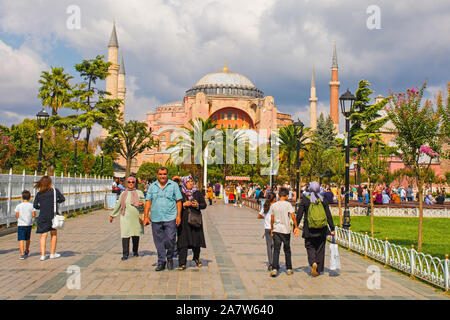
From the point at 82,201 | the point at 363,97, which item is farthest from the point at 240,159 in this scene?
the point at 82,201

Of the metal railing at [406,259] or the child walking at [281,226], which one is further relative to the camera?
the child walking at [281,226]

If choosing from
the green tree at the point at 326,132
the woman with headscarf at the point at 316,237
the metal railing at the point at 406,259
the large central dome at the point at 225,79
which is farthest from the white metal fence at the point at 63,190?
the large central dome at the point at 225,79

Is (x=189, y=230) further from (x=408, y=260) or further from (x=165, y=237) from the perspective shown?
(x=408, y=260)

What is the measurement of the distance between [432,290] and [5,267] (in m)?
6.60

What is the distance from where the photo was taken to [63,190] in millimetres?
18281

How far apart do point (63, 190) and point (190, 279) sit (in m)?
13.1

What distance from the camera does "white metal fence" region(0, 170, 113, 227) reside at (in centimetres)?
1258

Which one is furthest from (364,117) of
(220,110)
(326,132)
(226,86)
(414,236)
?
(226,86)

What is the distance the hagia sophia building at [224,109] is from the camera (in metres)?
85.8

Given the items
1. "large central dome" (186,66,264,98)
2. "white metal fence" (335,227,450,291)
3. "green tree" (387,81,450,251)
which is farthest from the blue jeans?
"large central dome" (186,66,264,98)

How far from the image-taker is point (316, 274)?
7102 mm

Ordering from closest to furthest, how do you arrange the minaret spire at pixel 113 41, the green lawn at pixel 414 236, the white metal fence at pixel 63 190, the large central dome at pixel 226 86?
the green lawn at pixel 414 236 < the white metal fence at pixel 63 190 < the minaret spire at pixel 113 41 < the large central dome at pixel 226 86

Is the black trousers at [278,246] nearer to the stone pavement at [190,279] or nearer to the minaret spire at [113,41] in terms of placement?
the stone pavement at [190,279]

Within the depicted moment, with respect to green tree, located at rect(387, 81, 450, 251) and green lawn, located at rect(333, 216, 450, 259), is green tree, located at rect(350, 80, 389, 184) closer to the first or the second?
green lawn, located at rect(333, 216, 450, 259)
